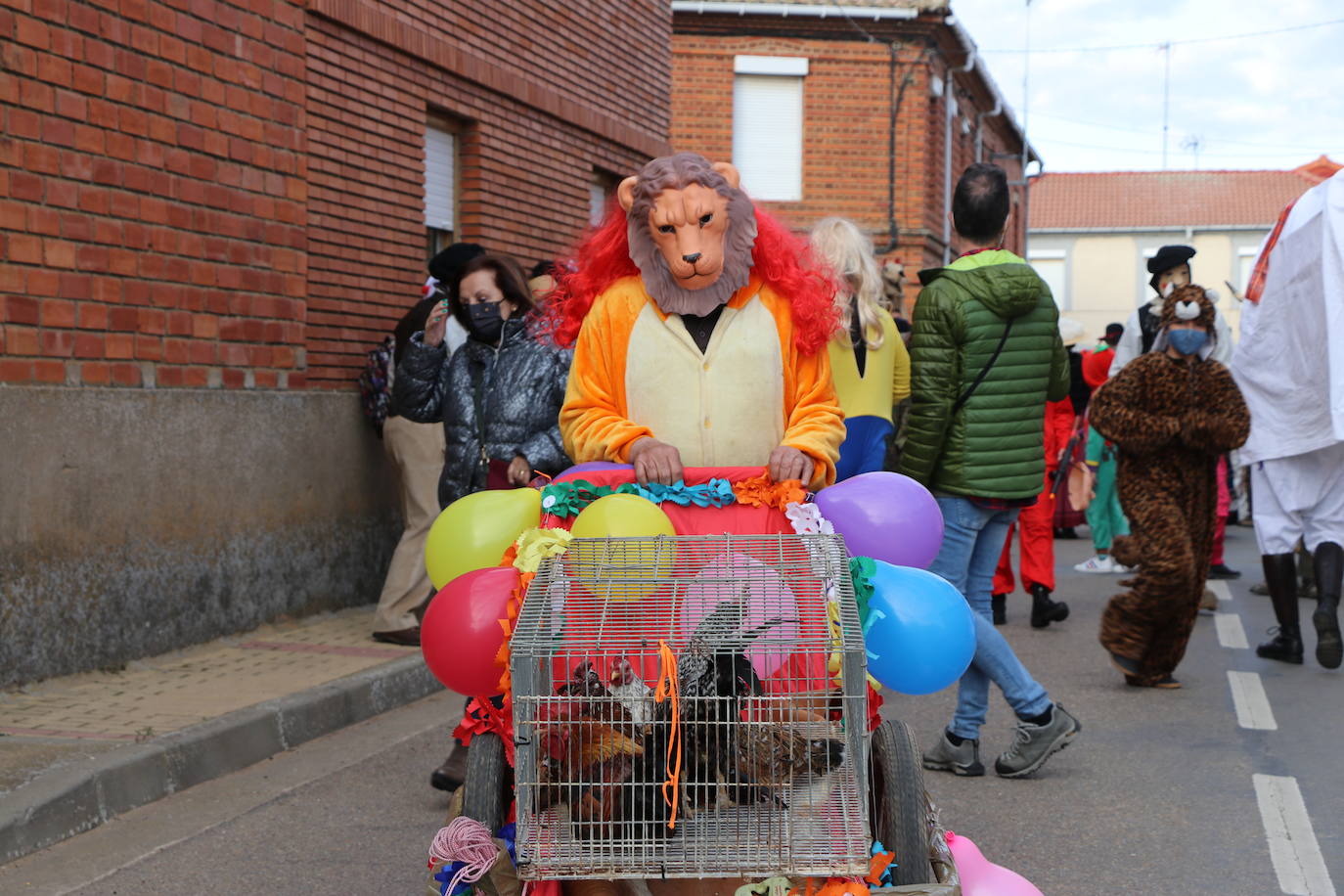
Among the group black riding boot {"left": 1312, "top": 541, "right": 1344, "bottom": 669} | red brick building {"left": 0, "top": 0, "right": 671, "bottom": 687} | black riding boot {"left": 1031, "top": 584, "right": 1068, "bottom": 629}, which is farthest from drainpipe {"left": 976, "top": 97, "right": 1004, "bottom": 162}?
black riding boot {"left": 1312, "top": 541, "right": 1344, "bottom": 669}

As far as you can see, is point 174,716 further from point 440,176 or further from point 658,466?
point 440,176

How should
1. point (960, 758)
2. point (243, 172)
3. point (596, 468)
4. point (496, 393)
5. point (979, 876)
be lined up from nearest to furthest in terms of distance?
point (979, 876) → point (596, 468) → point (960, 758) → point (496, 393) → point (243, 172)

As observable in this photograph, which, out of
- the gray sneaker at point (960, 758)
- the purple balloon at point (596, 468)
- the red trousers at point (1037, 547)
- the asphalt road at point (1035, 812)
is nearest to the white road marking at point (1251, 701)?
the asphalt road at point (1035, 812)

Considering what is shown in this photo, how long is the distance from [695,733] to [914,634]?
0.66 metres

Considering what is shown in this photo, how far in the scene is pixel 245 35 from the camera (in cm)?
855

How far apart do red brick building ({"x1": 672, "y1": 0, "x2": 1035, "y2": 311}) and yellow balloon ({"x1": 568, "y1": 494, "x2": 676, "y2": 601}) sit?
69.0ft

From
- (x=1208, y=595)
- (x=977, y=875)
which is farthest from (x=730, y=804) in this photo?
(x=1208, y=595)

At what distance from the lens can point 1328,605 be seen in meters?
7.30

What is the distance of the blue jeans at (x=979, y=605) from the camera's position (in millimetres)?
5309

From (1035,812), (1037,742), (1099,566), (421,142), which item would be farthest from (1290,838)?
(1099,566)

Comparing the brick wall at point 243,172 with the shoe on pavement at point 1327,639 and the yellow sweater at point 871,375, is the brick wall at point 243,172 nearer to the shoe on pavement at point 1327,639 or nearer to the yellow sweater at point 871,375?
the yellow sweater at point 871,375

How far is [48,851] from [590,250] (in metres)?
2.58

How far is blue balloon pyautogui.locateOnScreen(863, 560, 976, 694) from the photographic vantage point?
3344 millimetres

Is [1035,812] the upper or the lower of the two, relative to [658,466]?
lower
